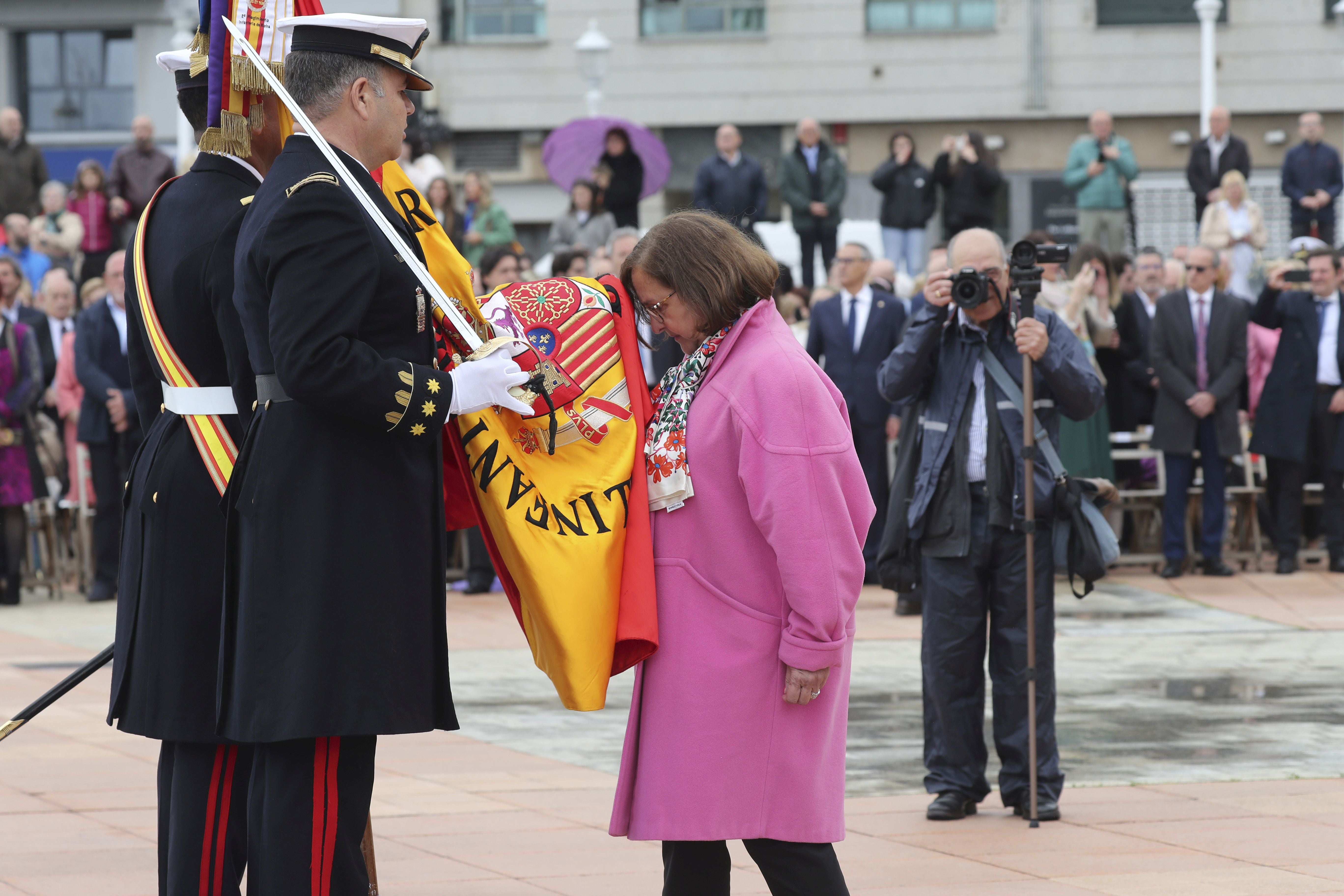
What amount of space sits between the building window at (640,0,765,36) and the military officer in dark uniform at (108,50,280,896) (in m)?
26.2

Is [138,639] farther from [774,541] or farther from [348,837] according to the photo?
[774,541]

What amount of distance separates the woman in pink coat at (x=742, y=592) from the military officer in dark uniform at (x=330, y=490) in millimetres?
490

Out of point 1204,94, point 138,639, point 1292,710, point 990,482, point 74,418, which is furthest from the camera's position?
point 1204,94

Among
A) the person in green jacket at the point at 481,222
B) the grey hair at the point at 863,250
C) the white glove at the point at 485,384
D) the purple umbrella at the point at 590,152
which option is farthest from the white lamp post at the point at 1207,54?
the white glove at the point at 485,384

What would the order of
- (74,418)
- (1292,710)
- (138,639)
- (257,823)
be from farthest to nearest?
(74,418), (1292,710), (138,639), (257,823)

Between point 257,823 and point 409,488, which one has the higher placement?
point 409,488

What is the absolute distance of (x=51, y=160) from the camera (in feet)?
101

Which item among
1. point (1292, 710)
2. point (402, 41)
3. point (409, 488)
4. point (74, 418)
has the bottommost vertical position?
point (1292, 710)

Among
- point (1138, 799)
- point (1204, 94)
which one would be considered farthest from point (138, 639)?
point (1204, 94)

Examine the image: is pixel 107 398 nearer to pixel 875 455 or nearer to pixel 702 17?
pixel 875 455

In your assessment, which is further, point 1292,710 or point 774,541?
point 1292,710

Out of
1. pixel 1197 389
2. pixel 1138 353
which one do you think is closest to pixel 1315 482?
pixel 1197 389

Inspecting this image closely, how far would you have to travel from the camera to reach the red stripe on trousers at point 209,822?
426 cm

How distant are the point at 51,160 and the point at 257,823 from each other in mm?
28945
